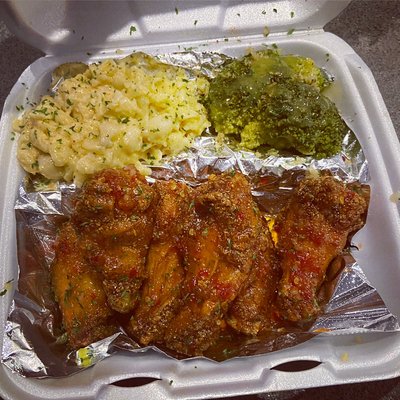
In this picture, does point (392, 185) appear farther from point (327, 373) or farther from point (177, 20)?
point (177, 20)

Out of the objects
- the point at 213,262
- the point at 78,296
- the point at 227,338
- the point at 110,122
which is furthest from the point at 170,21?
the point at 227,338

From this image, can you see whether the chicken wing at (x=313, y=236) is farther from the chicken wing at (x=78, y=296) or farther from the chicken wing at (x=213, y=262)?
the chicken wing at (x=78, y=296)

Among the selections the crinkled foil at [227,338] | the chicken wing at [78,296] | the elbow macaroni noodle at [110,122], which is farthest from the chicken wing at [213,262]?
the elbow macaroni noodle at [110,122]

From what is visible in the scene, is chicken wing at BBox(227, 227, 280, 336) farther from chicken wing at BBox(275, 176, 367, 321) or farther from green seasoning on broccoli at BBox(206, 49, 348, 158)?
green seasoning on broccoli at BBox(206, 49, 348, 158)

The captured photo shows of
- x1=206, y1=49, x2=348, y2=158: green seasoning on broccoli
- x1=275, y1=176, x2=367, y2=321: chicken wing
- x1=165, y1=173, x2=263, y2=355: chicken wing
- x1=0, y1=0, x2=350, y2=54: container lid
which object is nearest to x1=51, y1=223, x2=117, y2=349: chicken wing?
x1=165, y1=173, x2=263, y2=355: chicken wing

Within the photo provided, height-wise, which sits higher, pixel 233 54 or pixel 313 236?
pixel 233 54

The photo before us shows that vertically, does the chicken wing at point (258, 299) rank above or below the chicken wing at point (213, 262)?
below

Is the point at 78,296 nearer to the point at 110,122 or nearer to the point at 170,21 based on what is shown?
the point at 110,122
